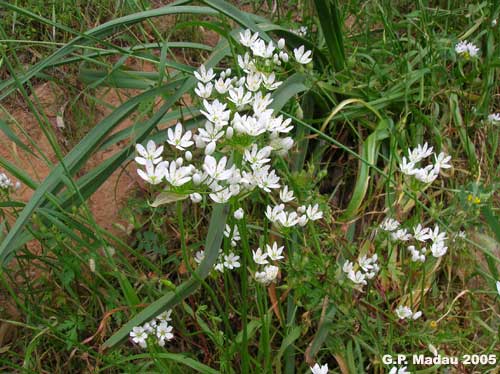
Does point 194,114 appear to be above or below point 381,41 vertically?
below

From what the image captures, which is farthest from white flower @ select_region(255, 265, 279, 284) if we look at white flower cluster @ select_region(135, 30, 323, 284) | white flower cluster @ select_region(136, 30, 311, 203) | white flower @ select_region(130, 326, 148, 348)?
white flower @ select_region(130, 326, 148, 348)

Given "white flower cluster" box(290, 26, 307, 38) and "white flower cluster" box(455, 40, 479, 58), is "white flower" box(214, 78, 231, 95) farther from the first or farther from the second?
"white flower cluster" box(455, 40, 479, 58)

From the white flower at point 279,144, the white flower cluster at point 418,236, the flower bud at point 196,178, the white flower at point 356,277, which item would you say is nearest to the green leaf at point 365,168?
the white flower cluster at point 418,236

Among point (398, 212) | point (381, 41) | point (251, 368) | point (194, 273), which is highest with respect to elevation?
point (381, 41)

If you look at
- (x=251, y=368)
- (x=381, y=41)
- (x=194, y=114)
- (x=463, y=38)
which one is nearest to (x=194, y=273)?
(x=251, y=368)

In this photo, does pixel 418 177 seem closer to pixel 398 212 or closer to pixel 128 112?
pixel 398 212

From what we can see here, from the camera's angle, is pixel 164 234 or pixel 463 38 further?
pixel 463 38

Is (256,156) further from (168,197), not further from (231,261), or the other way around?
(231,261)

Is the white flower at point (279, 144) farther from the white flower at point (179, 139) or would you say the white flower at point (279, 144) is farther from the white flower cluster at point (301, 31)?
the white flower cluster at point (301, 31)
